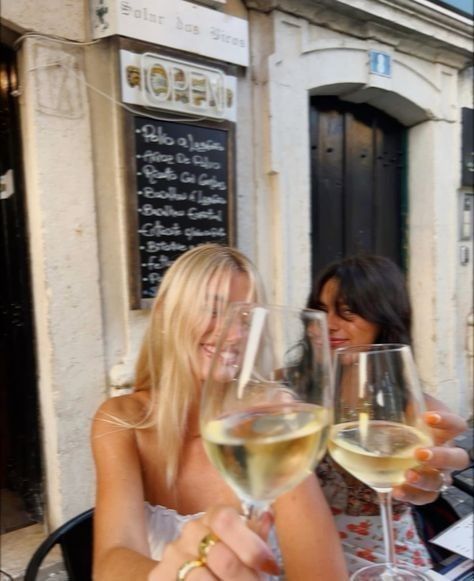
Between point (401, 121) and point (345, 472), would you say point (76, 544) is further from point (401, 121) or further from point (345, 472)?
point (401, 121)

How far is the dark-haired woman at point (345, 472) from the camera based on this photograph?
44.5 inches

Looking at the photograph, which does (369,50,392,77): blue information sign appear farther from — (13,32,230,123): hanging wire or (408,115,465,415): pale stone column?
(13,32,230,123): hanging wire

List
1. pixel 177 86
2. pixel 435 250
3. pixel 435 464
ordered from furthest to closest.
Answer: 1. pixel 435 250
2. pixel 177 86
3. pixel 435 464

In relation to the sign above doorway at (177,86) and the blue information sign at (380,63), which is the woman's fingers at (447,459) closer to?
the sign above doorway at (177,86)

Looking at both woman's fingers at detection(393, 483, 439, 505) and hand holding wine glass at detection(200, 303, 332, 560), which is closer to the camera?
hand holding wine glass at detection(200, 303, 332, 560)

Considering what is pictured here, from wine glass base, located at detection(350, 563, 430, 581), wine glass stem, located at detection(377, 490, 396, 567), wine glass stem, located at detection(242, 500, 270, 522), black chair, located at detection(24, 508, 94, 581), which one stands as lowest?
black chair, located at detection(24, 508, 94, 581)

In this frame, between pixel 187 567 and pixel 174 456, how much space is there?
70 centimetres

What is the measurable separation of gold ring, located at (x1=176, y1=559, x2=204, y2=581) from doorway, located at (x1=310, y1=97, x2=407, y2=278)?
3413 millimetres

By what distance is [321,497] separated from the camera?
1.17 metres

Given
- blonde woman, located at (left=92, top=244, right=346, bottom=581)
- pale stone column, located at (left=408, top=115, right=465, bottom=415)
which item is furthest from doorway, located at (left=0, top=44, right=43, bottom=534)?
pale stone column, located at (left=408, top=115, right=465, bottom=415)

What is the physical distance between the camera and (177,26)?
2711 millimetres

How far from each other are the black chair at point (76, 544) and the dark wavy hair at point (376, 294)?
3.77ft

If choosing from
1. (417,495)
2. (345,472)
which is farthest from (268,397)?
Answer: (345,472)

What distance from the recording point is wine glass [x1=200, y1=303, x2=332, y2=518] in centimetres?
65
